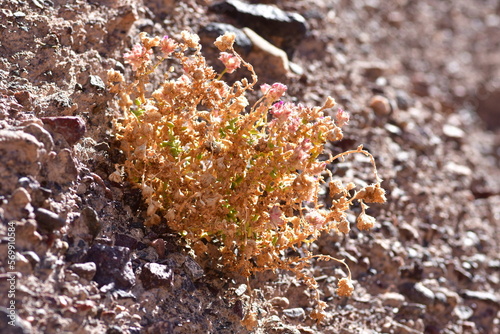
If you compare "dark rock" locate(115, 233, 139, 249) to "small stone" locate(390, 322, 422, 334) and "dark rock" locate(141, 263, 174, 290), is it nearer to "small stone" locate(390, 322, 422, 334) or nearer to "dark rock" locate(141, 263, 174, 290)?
"dark rock" locate(141, 263, 174, 290)

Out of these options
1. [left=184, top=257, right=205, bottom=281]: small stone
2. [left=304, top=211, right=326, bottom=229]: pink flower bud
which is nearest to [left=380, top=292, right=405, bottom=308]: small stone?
[left=304, top=211, right=326, bottom=229]: pink flower bud

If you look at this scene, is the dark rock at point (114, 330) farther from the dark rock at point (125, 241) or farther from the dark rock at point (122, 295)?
the dark rock at point (125, 241)

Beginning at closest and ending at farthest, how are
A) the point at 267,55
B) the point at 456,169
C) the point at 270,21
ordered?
the point at 267,55 → the point at 270,21 → the point at 456,169

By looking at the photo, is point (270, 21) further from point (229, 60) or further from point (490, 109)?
point (490, 109)

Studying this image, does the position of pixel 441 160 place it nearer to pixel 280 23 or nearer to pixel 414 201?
Answer: pixel 414 201

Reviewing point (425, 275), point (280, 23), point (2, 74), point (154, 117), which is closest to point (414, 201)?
point (425, 275)

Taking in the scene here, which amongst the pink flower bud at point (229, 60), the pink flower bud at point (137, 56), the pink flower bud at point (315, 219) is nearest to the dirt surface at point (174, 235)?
the pink flower bud at point (137, 56)

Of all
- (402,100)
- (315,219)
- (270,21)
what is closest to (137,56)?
(315,219)
